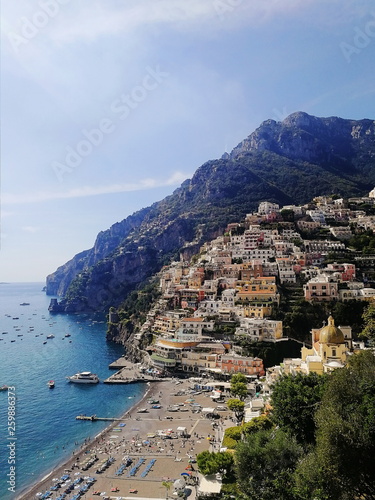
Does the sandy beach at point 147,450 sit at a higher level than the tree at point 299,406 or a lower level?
lower

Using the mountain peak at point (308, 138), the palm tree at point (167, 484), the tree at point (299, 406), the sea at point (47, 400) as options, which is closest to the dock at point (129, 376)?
the sea at point (47, 400)

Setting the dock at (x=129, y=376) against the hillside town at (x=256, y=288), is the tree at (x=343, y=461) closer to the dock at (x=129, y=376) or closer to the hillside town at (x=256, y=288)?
the hillside town at (x=256, y=288)

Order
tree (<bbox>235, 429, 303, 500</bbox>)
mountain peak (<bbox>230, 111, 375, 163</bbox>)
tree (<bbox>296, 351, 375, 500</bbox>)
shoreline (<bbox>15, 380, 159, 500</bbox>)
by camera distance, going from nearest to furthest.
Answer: tree (<bbox>296, 351, 375, 500</bbox>) < tree (<bbox>235, 429, 303, 500</bbox>) < shoreline (<bbox>15, 380, 159, 500</bbox>) < mountain peak (<bbox>230, 111, 375, 163</bbox>)

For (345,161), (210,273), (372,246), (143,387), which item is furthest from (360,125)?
(143,387)

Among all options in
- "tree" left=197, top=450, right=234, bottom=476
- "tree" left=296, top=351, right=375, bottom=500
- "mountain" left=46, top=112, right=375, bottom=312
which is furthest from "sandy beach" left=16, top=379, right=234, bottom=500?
"mountain" left=46, top=112, right=375, bottom=312

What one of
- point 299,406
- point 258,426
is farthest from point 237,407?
point 299,406

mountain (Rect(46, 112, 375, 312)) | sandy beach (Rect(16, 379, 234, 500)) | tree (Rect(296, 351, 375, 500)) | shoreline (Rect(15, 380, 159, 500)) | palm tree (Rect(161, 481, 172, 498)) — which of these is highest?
mountain (Rect(46, 112, 375, 312))

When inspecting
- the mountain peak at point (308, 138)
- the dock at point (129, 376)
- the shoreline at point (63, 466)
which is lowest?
the shoreline at point (63, 466)

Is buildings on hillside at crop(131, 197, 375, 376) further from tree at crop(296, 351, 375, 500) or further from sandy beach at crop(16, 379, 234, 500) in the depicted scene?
tree at crop(296, 351, 375, 500)
